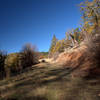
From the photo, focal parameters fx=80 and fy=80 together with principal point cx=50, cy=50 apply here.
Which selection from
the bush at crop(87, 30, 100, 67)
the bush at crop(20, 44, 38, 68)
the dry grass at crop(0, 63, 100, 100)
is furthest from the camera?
the bush at crop(20, 44, 38, 68)

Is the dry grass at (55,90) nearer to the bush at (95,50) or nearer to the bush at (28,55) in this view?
the bush at (95,50)

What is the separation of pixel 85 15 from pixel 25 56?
36.6 ft

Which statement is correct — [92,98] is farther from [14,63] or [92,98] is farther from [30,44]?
[30,44]

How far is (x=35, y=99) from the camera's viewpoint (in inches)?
52.3

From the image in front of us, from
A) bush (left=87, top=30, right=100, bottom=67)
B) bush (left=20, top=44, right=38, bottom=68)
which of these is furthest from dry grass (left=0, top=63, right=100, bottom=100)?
bush (left=20, top=44, right=38, bottom=68)

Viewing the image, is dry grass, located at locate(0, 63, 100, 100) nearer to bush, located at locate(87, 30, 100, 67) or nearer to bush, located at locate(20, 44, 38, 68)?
bush, located at locate(87, 30, 100, 67)

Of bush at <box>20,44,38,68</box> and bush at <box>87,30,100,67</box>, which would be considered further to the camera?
bush at <box>20,44,38,68</box>

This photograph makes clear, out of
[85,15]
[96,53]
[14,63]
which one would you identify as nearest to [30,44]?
[14,63]

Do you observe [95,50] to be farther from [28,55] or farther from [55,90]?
[28,55]

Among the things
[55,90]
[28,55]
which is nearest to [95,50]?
[55,90]

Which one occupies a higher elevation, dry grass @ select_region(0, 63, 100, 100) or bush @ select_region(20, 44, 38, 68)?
bush @ select_region(20, 44, 38, 68)

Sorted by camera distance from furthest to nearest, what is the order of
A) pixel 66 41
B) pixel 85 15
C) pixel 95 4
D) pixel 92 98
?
pixel 66 41 → pixel 85 15 → pixel 95 4 → pixel 92 98

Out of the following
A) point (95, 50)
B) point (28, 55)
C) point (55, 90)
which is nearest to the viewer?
point (55, 90)

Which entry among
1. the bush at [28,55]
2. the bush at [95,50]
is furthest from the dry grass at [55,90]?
the bush at [28,55]
